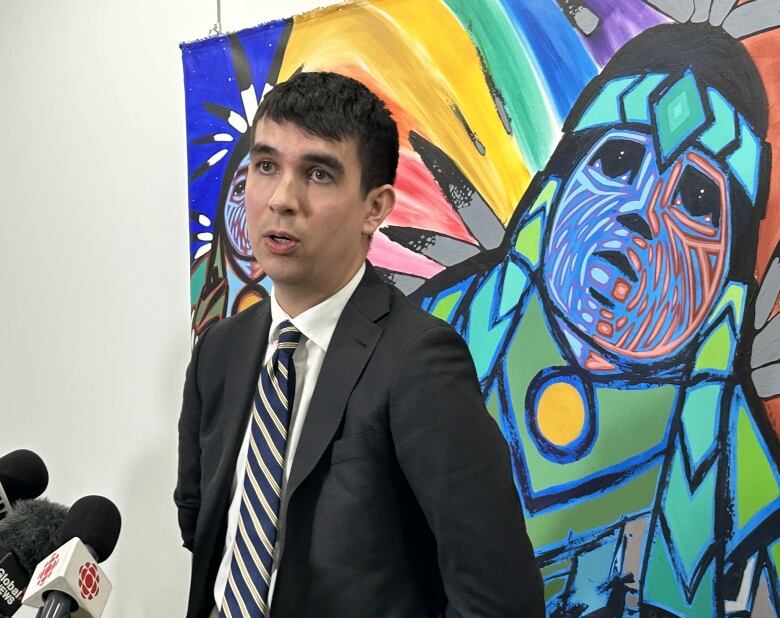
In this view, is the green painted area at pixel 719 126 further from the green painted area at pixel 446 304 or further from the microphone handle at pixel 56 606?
the microphone handle at pixel 56 606

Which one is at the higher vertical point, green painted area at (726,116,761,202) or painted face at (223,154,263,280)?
green painted area at (726,116,761,202)

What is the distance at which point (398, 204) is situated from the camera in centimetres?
177

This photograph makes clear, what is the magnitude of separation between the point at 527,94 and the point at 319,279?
26.9 inches

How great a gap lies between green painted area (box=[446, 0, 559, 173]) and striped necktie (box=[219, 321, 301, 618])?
2.25 feet

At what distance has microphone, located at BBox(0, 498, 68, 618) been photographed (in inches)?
42.9

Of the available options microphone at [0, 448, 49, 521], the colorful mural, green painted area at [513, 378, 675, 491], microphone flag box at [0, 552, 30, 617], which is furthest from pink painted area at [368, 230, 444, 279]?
microphone flag box at [0, 552, 30, 617]

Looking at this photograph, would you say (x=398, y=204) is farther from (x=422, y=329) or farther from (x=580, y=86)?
(x=422, y=329)

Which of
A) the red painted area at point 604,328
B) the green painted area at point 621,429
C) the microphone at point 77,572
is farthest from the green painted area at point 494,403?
the microphone at point 77,572

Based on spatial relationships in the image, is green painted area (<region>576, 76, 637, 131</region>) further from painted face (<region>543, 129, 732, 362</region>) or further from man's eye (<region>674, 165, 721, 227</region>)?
man's eye (<region>674, 165, 721, 227</region>)

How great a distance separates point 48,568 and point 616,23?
4.15ft

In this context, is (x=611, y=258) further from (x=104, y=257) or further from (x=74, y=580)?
(x=104, y=257)

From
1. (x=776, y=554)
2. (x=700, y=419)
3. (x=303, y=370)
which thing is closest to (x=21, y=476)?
(x=303, y=370)

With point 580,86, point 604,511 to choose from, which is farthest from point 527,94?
point 604,511

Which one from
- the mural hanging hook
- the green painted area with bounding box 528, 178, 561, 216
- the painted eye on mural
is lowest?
the painted eye on mural
